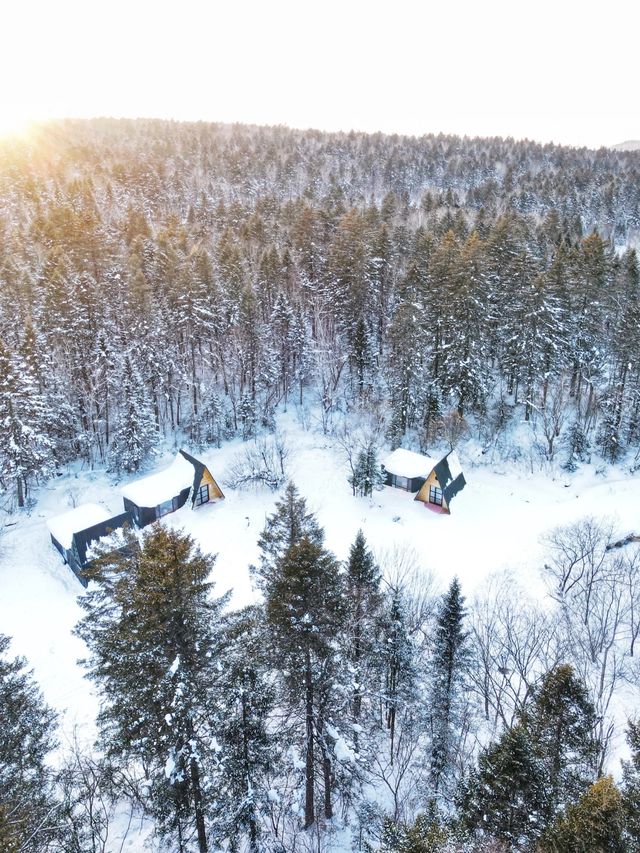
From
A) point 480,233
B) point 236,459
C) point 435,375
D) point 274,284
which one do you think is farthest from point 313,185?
point 236,459

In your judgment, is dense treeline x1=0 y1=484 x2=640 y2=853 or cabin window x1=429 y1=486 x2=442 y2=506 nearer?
dense treeline x1=0 y1=484 x2=640 y2=853

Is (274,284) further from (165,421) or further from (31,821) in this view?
(31,821)

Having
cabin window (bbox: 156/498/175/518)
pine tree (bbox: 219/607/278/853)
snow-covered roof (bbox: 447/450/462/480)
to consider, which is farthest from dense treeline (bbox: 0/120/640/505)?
Result: pine tree (bbox: 219/607/278/853)

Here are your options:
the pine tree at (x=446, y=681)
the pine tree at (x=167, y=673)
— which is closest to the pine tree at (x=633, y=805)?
the pine tree at (x=446, y=681)

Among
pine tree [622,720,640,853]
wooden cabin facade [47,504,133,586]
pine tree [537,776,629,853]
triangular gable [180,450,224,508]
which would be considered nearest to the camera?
pine tree [537,776,629,853]

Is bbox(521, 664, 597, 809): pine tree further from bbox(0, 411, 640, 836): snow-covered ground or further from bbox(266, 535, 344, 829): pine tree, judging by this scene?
bbox(0, 411, 640, 836): snow-covered ground

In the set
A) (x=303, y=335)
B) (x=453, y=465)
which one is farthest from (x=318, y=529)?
(x=303, y=335)
